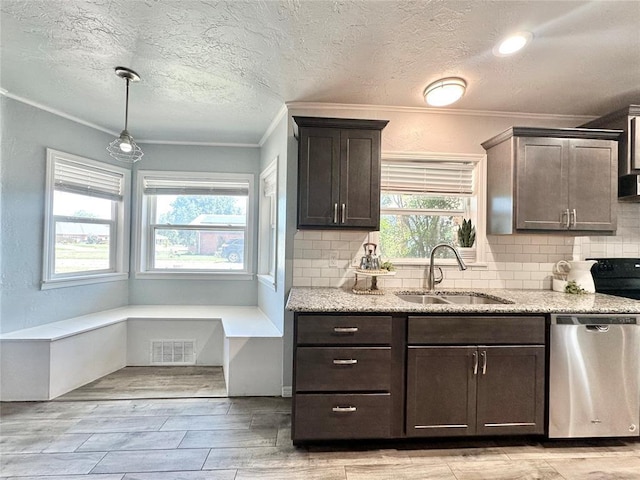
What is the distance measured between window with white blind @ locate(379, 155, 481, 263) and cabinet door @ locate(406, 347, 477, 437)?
966mm

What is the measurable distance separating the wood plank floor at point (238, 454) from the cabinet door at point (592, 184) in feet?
5.08

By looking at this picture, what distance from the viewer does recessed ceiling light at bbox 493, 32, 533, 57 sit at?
184 centimetres

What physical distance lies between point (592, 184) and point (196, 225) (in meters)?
3.84

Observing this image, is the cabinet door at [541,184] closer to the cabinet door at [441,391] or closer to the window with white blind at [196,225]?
the cabinet door at [441,391]

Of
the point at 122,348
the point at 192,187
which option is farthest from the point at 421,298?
the point at 122,348

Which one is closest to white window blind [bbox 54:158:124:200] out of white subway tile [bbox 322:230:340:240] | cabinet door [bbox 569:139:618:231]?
white subway tile [bbox 322:230:340:240]

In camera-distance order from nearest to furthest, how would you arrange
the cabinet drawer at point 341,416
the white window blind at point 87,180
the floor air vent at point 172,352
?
the cabinet drawer at point 341,416 → the white window blind at point 87,180 → the floor air vent at point 172,352

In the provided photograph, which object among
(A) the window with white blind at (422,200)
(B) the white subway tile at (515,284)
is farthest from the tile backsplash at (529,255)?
(A) the window with white blind at (422,200)

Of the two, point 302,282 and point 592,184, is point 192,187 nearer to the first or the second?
point 302,282

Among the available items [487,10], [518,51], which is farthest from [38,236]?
[518,51]

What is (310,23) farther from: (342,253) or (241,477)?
(241,477)

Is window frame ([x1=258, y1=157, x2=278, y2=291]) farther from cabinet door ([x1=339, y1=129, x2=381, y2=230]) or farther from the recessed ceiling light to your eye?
the recessed ceiling light

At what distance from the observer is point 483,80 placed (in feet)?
7.66

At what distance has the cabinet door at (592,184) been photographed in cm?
247
